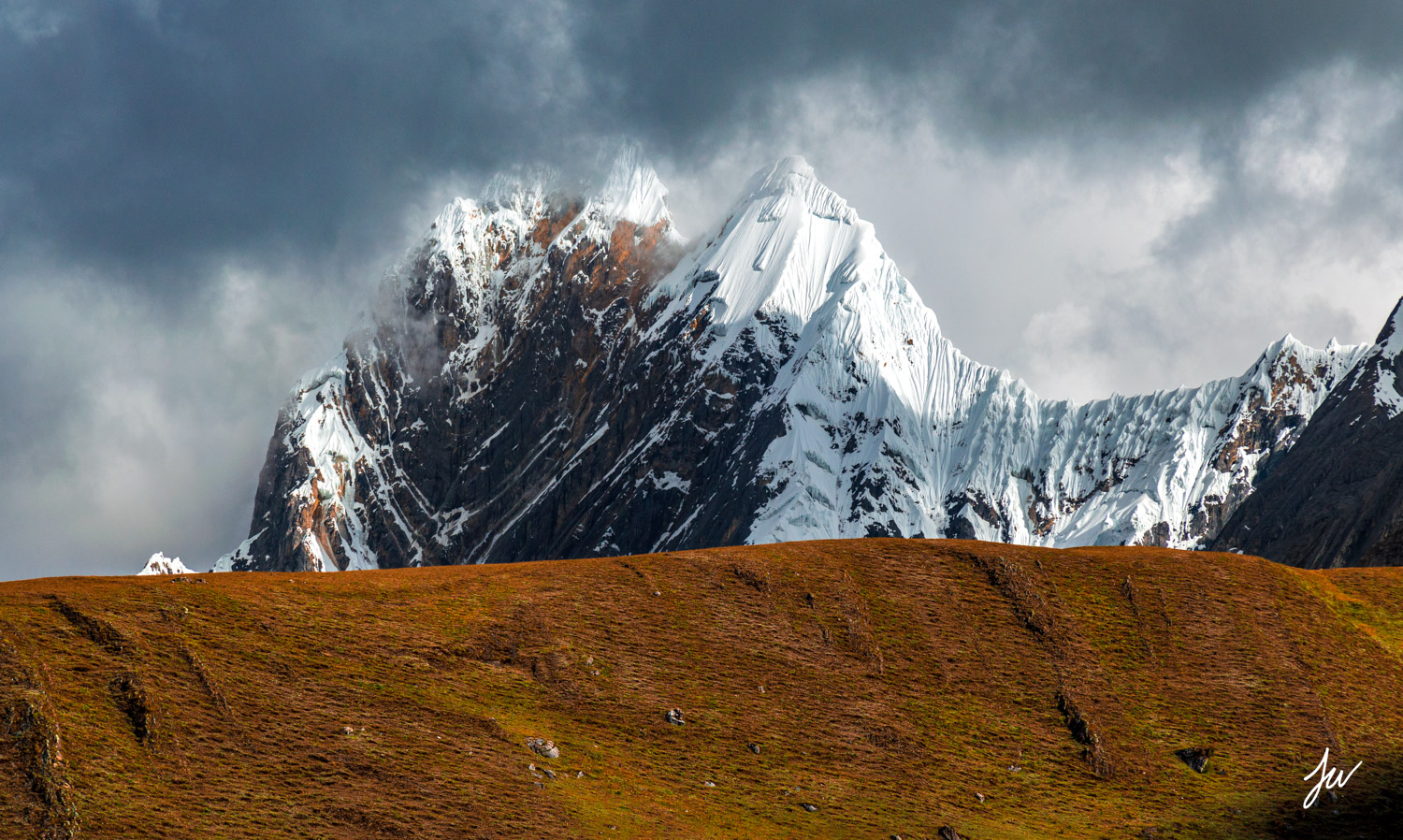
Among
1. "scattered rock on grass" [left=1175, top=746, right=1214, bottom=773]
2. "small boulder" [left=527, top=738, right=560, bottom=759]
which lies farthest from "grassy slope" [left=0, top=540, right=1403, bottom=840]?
"small boulder" [left=527, top=738, right=560, bottom=759]

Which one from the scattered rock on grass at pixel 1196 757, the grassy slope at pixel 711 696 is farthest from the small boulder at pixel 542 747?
the scattered rock on grass at pixel 1196 757

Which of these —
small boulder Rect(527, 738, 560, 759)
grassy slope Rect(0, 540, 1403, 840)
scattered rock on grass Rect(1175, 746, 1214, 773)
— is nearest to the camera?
grassy slope Rect(0, 540, 1403, 840)

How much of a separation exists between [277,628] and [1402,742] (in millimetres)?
58577

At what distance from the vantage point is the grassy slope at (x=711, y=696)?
52.0 m

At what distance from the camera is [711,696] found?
214ft

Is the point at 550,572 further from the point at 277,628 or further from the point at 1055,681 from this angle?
the point at 1055,681

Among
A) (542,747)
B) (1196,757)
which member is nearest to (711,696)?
(542,747)

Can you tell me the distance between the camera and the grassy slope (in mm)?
51969

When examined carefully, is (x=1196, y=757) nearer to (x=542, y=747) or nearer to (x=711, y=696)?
(x=711, y=696)

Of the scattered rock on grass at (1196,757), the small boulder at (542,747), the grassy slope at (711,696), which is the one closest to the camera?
the grassy slope at (711,696)

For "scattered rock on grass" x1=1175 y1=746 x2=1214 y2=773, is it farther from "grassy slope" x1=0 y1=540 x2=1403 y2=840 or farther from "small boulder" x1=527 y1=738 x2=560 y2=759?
"small boulder" x1=527 y1=738 x2=560 y2=759

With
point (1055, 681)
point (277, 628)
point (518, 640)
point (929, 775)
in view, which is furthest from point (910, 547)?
point (277, 628)

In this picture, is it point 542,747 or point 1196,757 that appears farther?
point 1196,757

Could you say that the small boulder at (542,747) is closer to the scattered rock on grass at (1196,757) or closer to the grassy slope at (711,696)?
the grassy slope at (711,696)
